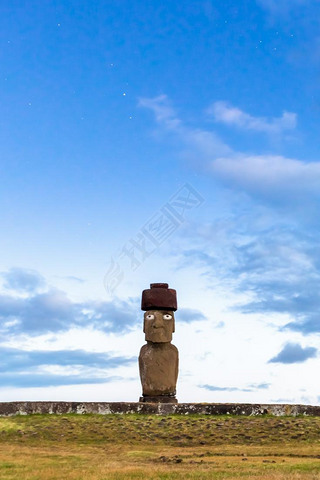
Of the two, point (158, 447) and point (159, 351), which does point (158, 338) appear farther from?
point (158, 447)

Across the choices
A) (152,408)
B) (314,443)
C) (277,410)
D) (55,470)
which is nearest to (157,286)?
(152,408)

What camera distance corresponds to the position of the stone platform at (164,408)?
23.2 m

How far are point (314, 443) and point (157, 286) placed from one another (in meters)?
9.38

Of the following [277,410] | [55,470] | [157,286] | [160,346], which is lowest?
[55,470]

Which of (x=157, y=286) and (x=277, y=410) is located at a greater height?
(x=157, y=286)

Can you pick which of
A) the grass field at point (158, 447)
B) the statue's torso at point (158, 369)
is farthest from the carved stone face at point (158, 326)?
the grass field at point (158, 447)

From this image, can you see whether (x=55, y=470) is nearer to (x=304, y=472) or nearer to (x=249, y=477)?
(x=249, y=477)

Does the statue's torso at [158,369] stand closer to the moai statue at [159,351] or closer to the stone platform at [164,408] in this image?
the moai statue at [159,351]

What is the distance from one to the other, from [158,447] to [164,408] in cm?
441

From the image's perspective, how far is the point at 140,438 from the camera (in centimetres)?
2027

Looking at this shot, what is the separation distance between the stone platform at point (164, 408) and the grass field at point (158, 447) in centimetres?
54

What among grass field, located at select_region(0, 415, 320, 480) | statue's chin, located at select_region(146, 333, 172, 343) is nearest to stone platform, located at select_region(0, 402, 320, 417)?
grass field, located at select_region(0, 415, 320, 480)

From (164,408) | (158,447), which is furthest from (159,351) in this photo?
(158,447)

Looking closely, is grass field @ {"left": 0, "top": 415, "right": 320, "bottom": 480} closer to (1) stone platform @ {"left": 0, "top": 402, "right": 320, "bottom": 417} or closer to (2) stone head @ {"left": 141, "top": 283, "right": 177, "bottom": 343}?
(1) stone platform @ {"left": 0, "top": 402, "right": 320, "bottom": 417}
